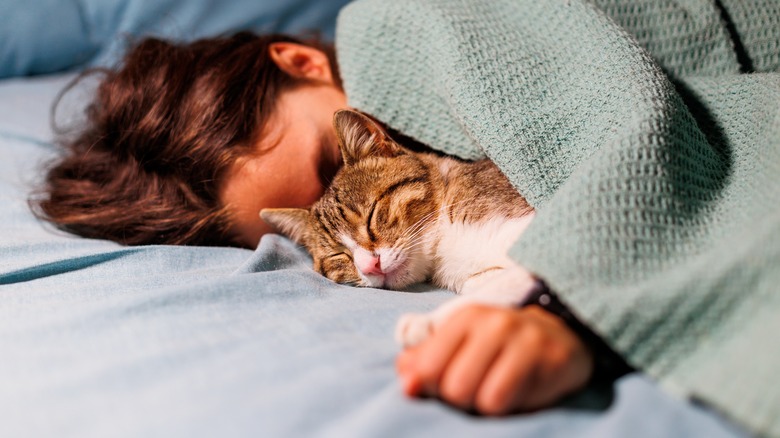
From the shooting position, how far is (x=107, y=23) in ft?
6.86

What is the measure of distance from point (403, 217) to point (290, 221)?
302 mm

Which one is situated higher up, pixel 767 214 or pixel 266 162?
pixel 767 214

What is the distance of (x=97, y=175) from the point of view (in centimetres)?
146

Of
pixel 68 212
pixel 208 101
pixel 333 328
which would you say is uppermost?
Answer: pixel 208 101

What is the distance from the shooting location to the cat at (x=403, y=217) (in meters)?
1.17

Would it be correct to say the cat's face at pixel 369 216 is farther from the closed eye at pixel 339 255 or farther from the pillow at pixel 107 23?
the pillow at pixel 107 23

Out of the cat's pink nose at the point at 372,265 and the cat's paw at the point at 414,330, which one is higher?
the cat's paw at the point at 414,330

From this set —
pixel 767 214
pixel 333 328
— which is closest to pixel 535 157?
pixel 767 214

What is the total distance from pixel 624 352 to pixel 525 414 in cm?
15

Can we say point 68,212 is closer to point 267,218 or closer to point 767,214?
point 267,218

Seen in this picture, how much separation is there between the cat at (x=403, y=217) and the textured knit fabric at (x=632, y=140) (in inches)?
3.0

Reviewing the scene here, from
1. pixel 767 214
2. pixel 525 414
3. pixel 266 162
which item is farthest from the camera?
pixel 266 162

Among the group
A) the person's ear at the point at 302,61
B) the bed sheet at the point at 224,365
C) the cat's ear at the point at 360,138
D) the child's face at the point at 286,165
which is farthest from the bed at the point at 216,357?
the person's ear at the point at 302,61

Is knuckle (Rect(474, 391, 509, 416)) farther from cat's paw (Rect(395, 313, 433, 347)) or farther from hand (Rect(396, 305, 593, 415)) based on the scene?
cat's paw (Rect(395, 313, 433, 347))
